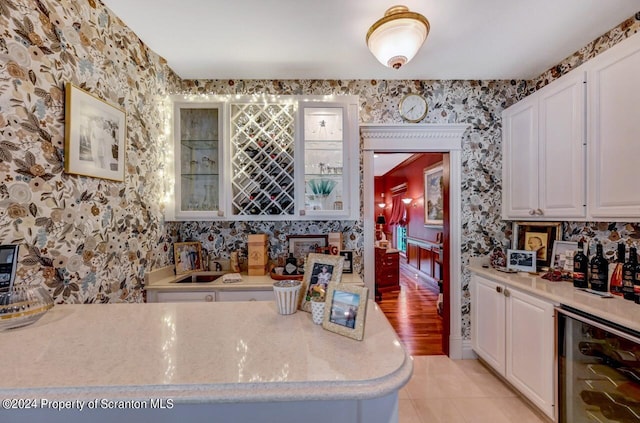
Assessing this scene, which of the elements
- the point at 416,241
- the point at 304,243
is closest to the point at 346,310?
the point at 304,243

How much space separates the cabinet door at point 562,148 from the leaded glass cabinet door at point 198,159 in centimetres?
270

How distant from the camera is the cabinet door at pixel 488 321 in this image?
2291 millimetres

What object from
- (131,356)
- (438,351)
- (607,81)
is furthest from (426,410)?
(607,81)

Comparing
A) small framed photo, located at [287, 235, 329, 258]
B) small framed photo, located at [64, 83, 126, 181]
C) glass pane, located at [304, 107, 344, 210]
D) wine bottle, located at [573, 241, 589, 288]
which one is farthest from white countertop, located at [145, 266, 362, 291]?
wine bottle, located at [573, 241, 589, 288]

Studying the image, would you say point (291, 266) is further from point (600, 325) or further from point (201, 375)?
point (600, 325)

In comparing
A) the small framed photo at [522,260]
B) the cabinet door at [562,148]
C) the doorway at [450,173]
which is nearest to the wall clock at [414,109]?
the doorway at [450,173]

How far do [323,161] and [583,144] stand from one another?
189 centimetres

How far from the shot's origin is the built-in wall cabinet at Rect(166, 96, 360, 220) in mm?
2412

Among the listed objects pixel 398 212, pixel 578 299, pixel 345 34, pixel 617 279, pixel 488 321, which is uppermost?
pixel 345 34

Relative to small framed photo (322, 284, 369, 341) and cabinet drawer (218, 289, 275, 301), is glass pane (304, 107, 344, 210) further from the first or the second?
small framed photo (322, 284, 369, 341)

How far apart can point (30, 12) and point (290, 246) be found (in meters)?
2.18

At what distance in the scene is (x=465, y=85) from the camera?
108 inches

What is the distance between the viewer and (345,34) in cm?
198

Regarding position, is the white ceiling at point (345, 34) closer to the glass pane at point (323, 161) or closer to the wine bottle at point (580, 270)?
the glass pane at point (323, 161)
